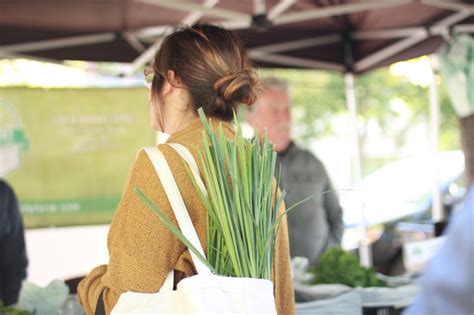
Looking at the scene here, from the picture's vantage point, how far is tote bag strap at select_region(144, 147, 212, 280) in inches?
59.3

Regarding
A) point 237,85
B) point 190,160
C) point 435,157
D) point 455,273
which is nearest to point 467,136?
point 435,157

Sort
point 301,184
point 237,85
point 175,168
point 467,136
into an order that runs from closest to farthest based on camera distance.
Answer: point 175,168 → point 237,85 → point 467,136 → point 301,184

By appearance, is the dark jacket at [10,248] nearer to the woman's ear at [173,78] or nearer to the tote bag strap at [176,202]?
the woman's ear at [173,78]

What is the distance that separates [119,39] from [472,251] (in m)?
4.34

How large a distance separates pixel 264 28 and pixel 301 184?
3.11 feet

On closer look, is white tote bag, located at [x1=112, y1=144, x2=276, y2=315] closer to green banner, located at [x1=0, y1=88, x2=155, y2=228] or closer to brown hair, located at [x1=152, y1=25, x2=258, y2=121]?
brown hair, located at [x1=152, y1=25, x2=258, y2=121]

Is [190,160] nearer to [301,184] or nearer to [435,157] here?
[301,184]

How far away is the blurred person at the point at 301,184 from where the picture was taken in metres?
4.53

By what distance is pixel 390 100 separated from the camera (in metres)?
13.4

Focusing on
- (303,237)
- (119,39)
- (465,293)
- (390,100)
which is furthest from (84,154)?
(390,100)

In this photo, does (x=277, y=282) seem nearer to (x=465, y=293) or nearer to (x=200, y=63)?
(x=200, y=63)

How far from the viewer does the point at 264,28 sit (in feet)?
13.3

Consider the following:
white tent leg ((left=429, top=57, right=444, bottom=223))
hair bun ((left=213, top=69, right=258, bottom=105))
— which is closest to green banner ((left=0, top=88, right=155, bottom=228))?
white tent leg ((left=429, top=57, right=444, bottom=223))

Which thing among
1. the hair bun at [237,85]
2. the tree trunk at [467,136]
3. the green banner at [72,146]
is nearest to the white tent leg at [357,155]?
the tree trunk at [467,136]
